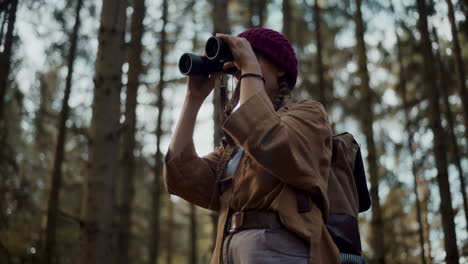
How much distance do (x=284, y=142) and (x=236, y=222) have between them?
1.37 feet

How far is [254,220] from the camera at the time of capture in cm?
202

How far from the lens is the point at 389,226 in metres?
12.8

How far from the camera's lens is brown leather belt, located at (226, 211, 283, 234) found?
1.97 meters

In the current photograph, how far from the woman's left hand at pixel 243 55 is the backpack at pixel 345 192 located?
1.58 feet

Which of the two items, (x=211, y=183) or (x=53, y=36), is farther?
(x=53, y=36)

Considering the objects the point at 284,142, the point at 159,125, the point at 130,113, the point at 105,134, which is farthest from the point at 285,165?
the point at 159,125

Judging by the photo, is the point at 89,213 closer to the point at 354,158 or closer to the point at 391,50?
the point at 354,158

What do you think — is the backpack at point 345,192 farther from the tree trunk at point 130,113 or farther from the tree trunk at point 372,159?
the tree trunk at point 130,113

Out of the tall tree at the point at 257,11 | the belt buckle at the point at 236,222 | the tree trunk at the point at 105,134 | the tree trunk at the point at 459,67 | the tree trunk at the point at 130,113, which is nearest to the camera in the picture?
the belt buckle at the point at 236,222

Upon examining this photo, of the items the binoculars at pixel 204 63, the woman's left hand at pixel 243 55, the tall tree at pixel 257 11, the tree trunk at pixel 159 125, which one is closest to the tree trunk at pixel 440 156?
the tall tree at pixel 257 11

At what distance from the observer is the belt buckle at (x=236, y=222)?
81.3 inches

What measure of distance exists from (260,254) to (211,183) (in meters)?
0.66

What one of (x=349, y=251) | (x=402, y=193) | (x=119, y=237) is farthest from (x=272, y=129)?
(x=402, y=193)

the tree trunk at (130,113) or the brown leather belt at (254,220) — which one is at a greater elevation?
the tree trunk at (130,113)
